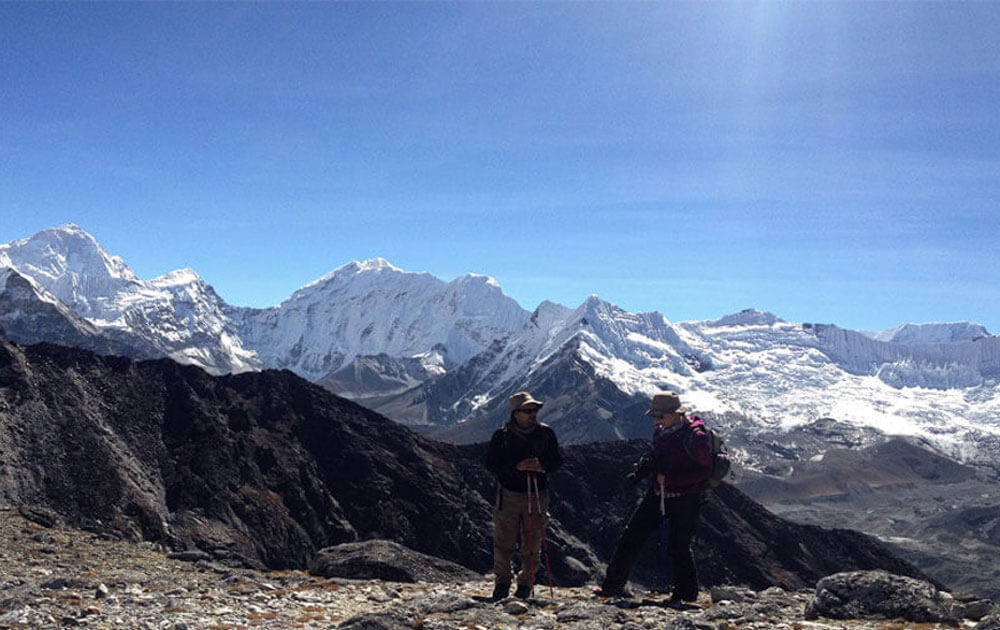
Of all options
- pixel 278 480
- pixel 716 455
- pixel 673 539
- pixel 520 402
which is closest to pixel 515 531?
pixel 520 402

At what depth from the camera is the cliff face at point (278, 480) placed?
60500 mm

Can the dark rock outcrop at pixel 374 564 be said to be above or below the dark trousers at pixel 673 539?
below

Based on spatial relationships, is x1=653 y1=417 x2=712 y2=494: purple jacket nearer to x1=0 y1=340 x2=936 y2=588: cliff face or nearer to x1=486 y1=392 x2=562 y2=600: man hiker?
x1=486 y1=392 x2=562 y2=600: man hiker

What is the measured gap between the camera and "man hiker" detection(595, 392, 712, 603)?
16594mm

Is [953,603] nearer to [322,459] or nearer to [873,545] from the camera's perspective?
[322,459]

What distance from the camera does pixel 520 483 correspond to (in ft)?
55.6

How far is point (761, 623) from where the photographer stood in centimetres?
1425

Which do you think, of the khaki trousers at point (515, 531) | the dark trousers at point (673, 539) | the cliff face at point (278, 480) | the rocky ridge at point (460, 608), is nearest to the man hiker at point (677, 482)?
the dark trousers at point (673, 539)

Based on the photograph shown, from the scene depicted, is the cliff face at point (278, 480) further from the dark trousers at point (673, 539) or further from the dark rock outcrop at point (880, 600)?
the dark rock outcrop at point (880, 600)

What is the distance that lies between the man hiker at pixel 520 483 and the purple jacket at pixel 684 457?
7.01 feet

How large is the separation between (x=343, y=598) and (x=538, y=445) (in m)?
5.75

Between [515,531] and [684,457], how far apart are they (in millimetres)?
3756

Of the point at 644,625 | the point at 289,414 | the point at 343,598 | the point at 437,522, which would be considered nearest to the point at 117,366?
the point at 289,414

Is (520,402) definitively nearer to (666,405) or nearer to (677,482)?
(666,405)
